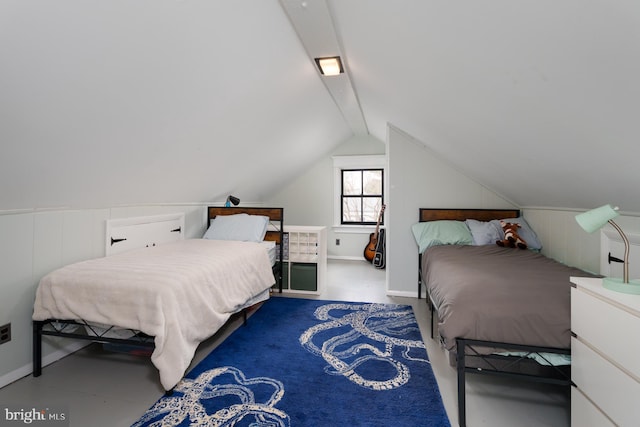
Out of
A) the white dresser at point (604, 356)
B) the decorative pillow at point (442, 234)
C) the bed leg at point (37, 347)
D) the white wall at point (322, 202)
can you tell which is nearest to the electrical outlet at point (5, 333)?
the bed leg at point (37, 347)

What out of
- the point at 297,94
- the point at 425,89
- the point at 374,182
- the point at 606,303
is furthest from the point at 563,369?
the point at 374,182

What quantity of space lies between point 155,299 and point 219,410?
0.70 meters

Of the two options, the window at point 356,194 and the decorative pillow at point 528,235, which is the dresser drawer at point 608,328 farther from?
the window at point 356,194

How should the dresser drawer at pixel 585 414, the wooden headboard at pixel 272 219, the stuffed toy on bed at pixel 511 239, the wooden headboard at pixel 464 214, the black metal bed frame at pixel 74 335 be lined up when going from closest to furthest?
the dresser drawer at pixel 585 414, the black metal bed frame at pixel 74 335, the stuffed toy on bed at pixel 511 239, the wooden headboard at pixel 464 214, the wooden headboard at pixel 272 219

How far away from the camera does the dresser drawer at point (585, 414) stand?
3.85 ft

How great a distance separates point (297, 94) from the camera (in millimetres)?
2861

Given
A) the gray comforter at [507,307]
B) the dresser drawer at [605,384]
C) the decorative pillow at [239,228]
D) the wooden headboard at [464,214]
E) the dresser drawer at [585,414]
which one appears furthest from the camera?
the wooden headboard at [464,214]

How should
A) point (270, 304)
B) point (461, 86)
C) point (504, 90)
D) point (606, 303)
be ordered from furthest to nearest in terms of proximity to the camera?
point (270, 304) < point (461, 86) < point (504, 90) < point (606, 303)

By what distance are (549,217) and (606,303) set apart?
2.08 metres

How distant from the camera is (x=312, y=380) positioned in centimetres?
190

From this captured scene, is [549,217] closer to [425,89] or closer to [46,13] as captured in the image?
[425,89]

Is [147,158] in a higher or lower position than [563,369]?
higher

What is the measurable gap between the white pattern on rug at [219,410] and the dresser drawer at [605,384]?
1.38 m

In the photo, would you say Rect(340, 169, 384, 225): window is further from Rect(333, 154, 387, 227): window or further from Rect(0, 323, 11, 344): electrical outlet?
Rect(0, 323, 11, 344): electrical outlet
